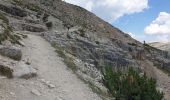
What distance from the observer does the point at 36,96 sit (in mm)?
21781

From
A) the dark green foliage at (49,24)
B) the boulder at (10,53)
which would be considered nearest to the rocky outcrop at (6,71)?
the boulder at (10,53)

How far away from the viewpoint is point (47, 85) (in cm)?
2453

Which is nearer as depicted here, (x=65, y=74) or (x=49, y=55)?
(x=65, y=74)

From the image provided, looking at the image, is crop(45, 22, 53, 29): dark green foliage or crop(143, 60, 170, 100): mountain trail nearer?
crop(45, 22, 53, 29): dark green foliage

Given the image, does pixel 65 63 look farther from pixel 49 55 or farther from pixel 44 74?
pixel 44 74

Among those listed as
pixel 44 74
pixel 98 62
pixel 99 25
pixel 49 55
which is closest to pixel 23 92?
pixel 44 74

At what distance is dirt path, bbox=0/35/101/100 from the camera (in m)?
21.5

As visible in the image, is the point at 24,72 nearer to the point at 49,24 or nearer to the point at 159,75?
the point at 49,24

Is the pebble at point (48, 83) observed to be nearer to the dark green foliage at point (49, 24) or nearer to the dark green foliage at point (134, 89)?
the dark green foliage at point (134, 89)

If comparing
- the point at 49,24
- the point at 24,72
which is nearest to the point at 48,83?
the point at 24,72

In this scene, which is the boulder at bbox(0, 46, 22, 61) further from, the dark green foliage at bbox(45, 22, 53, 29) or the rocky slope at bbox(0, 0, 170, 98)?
the dark green foliage at bbox(45, 22, 53, 29)

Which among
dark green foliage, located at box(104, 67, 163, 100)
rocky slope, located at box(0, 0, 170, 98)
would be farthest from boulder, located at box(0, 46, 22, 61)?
dark green foliage, located at box(104, 67, 163, 100)

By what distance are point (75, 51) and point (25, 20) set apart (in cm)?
2099

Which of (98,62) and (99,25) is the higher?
(99,25)
